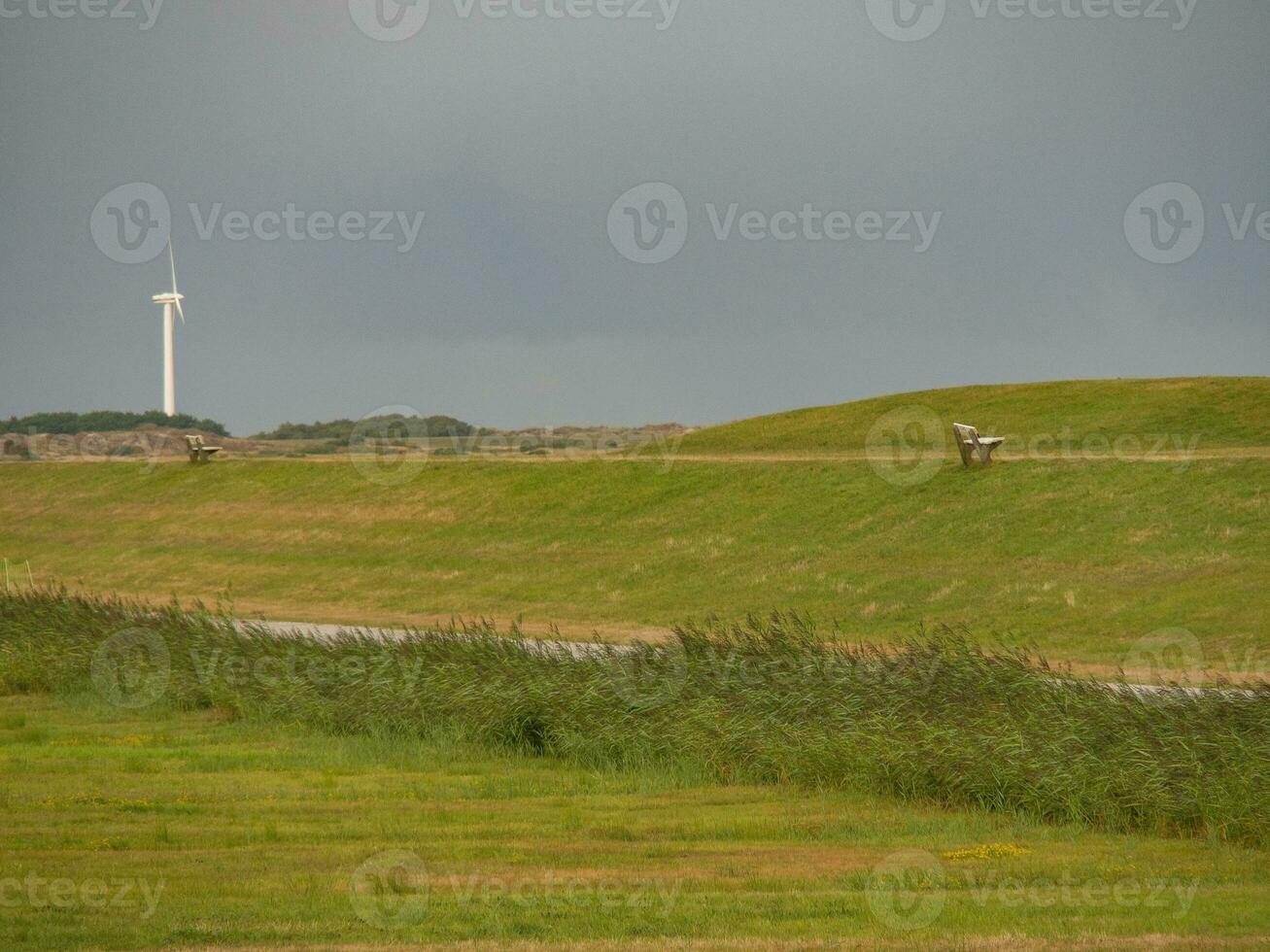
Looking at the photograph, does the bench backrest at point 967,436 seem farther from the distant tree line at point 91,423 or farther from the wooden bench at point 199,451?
the distant tree line at point 91,423

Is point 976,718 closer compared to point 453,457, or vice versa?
point 976,718

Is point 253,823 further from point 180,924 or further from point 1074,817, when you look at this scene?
point 1074,817

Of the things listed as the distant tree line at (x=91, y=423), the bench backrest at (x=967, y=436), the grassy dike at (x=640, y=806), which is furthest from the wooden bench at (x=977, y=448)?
the distant tree line at (x=91, y=423)

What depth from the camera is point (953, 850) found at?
41.1 feet

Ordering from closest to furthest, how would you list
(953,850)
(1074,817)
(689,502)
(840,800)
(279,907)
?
(279,907)
(953,850)
(1074,817)
(840,800)
(689,502)

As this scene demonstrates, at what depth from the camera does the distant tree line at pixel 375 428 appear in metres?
114

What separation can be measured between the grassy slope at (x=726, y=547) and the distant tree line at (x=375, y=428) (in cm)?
4706

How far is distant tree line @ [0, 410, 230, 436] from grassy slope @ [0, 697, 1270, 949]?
107m

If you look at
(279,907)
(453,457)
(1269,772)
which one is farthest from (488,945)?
(453,457)

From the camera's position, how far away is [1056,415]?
188ft

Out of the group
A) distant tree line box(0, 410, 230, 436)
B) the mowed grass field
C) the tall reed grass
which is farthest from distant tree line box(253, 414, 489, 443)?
the tall reed grass

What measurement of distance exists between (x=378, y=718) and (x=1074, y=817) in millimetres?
9495

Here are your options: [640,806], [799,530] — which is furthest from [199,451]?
[640,806]

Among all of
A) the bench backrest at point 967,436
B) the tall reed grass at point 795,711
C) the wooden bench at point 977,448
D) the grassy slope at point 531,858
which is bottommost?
the grassy slope at point 531,858
